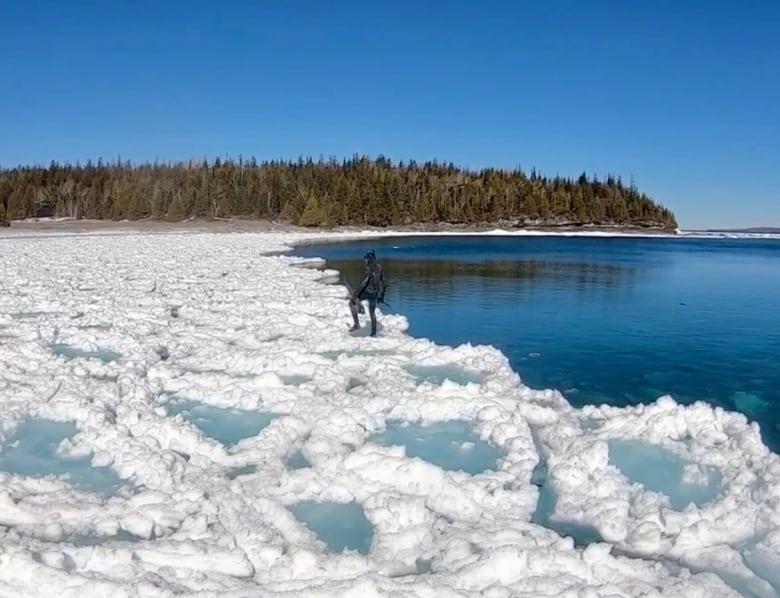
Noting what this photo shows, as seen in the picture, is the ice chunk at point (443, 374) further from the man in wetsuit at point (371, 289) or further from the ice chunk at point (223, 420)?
the ice chunk at point (223, 420)

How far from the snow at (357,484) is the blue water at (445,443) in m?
0.04

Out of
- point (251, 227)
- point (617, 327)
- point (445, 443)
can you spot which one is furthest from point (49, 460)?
point (251, 227)

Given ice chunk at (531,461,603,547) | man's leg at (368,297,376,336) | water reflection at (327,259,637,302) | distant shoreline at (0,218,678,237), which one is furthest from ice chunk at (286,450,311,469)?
distant shoreline at (0,218,678,237)

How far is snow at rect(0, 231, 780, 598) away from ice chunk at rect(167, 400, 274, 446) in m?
0.04

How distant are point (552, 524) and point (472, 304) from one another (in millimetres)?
13935

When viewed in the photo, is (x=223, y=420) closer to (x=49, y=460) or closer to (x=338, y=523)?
(x=49, y=460)

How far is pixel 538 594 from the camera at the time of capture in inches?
168

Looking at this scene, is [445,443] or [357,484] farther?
[445,443]

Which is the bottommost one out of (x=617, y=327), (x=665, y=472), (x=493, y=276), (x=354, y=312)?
(x=665, y=472)

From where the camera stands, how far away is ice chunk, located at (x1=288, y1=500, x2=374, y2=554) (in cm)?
509

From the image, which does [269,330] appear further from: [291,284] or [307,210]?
[307,210]

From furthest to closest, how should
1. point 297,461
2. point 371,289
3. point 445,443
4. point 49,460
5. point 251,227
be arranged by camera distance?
point 251,227, point 371,289, point 445,443, point 297,461, point 49,460

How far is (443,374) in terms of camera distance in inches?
404

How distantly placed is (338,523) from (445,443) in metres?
2.13
